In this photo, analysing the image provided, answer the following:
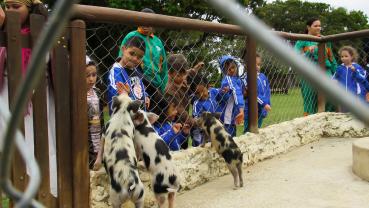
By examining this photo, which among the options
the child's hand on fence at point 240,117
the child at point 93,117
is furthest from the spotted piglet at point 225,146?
the child at point 93,117

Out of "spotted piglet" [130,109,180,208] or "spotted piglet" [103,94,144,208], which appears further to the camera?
"spotted piglet" [130,109,180,208]

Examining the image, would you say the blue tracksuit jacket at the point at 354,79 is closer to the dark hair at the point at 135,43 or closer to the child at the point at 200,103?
the child at the point at 200,103

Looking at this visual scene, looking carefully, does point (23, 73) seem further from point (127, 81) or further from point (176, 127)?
point (176, 127)

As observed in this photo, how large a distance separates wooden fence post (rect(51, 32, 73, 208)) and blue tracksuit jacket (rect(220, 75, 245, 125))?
2.32m

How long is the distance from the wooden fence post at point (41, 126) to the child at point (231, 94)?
2.47 meters

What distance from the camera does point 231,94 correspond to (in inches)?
188

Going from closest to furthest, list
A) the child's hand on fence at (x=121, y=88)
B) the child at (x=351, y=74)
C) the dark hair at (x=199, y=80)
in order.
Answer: the child's hand on fence at (x=121, y=88), the dark hair at (x=199, y=80), the child at (x=351, y=74)

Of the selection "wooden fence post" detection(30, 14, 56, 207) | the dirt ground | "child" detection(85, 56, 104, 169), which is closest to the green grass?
the dirt ground

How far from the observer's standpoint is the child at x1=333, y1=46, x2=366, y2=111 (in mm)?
6324

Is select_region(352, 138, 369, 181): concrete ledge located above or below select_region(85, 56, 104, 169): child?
below

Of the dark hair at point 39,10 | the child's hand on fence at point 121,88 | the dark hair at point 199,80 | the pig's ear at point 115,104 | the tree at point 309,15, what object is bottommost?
the pig's ear at point 115,104

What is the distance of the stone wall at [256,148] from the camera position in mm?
3197

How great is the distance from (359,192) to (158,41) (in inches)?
83.2

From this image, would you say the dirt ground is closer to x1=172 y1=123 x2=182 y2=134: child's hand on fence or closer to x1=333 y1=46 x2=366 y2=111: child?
x1=172 y1=123 x2=182 y2=134: child's hand on fence
